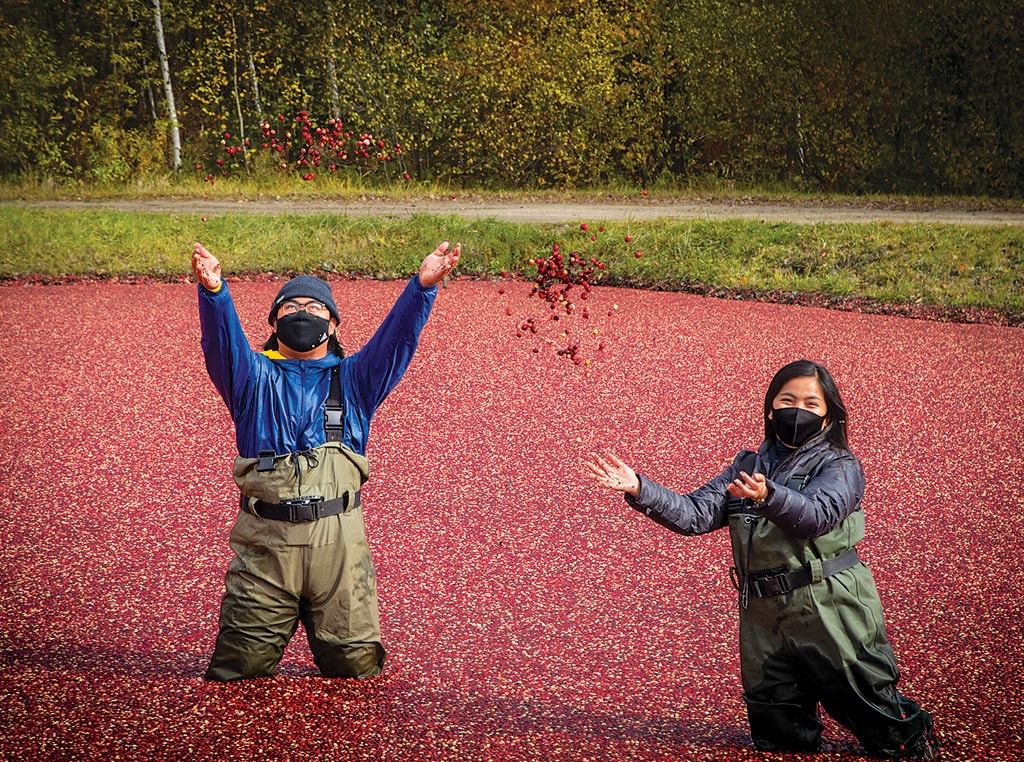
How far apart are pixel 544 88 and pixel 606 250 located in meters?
6.64

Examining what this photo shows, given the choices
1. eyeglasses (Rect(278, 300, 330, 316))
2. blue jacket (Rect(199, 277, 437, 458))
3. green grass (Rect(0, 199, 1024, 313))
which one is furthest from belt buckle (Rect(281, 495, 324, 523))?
green grass (Rect(0, 199, 1024, 313))

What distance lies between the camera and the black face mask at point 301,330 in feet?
12.0

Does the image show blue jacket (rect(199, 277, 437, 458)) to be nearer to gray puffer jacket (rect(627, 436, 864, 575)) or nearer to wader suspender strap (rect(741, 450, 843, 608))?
gray puffer jacket (rect(627, 436, 864, 575))

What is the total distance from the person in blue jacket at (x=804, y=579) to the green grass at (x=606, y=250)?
27.5 ft

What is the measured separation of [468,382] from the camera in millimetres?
8297

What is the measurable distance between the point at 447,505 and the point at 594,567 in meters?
1.07

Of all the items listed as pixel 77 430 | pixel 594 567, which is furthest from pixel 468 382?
pixel 594 567

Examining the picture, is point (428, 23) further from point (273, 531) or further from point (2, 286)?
point (273, 531)

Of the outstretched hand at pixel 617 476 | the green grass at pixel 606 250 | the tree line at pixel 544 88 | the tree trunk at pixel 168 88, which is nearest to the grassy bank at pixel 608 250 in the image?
the green grass at pixel 606 250

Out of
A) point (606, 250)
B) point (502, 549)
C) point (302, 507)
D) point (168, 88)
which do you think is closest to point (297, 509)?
point (302, 507)

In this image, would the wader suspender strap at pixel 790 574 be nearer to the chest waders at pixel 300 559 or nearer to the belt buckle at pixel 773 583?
the belt buckle at pixel 773 583

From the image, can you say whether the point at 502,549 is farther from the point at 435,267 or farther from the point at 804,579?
the point at 804,579

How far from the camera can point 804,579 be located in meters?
3.16

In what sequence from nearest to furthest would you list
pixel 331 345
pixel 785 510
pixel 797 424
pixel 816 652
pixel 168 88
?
pixel 785 510
pixel 816 652
pixel 797 424
pixel 331 345
pixel 168 88
